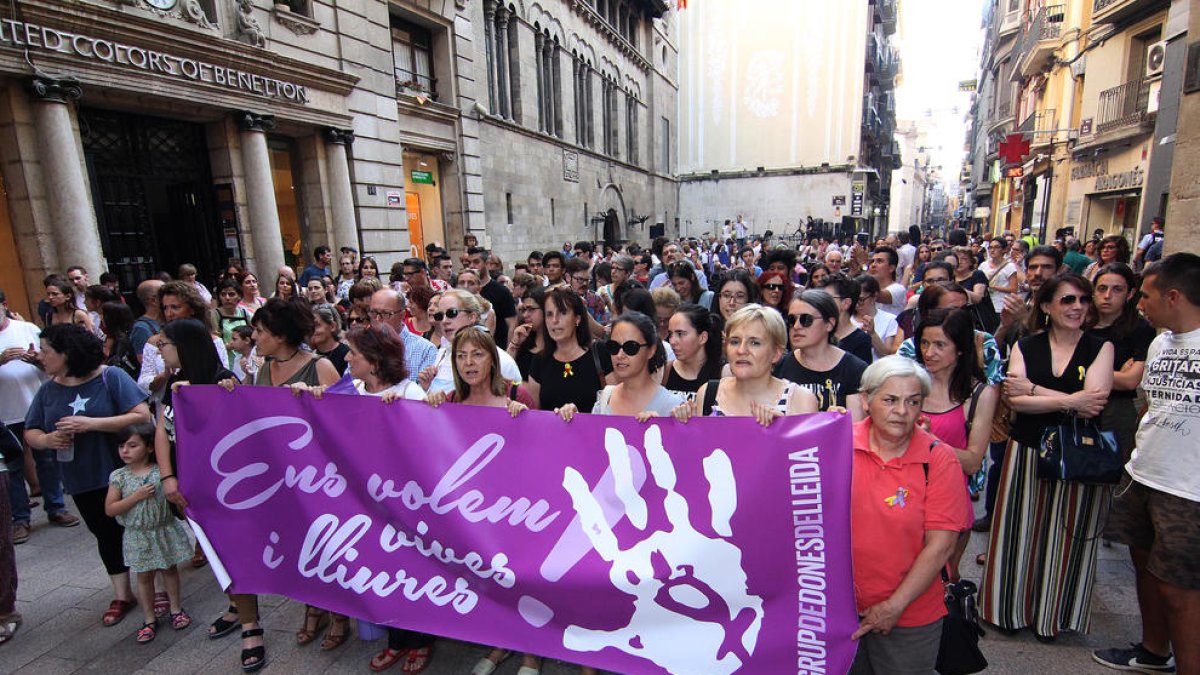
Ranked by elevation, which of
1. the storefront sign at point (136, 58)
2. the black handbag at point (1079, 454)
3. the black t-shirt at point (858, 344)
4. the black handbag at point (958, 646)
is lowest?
the black handbag at point (958, 646)

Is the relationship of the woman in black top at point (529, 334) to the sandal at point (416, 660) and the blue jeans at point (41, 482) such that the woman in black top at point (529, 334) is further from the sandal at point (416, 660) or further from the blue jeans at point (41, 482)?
the blue jeans at point (41, 482)

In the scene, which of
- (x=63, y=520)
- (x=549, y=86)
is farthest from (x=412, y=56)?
(x=63, y=520)

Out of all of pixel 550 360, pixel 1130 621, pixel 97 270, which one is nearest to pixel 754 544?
pixel 550 360

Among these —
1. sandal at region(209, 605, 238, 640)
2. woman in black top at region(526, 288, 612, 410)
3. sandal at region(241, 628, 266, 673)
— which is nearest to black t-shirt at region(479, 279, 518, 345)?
woman in black top at region(526, 288, 612, 410)

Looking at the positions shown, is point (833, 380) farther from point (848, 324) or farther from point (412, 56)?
point (412, 56)

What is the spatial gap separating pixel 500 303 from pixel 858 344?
3.89 meters

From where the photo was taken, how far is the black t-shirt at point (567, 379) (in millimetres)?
3711

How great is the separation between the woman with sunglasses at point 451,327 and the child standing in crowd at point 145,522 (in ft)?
5.55

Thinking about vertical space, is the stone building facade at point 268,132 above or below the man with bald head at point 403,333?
above

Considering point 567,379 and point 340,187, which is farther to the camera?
point 340,187

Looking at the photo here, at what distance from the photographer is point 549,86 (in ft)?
70.5

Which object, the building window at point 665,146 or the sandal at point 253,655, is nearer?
the sandal at point 253,655

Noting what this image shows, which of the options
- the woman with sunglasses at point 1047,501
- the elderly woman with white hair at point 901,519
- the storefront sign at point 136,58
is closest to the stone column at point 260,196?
the storefront sign at point 136,58

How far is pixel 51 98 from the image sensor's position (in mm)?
7320
